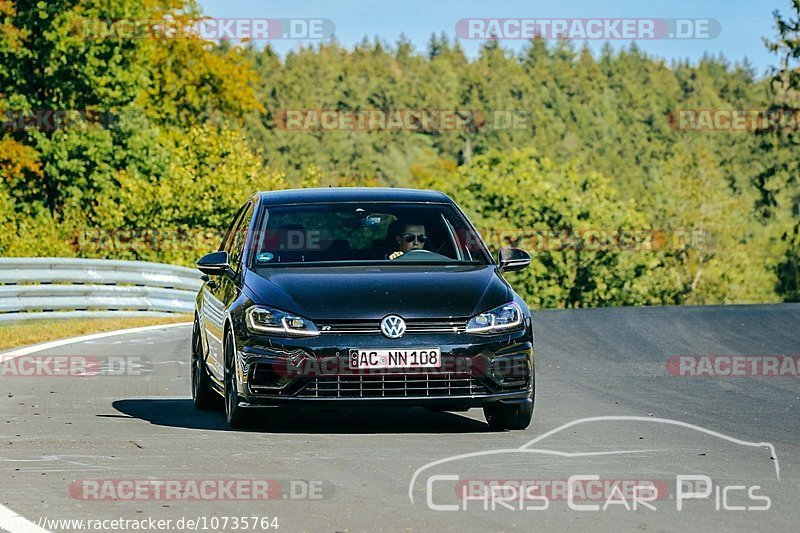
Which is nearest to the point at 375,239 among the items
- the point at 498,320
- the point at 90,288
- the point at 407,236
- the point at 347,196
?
the point at 407,236

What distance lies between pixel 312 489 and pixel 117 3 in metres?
47.3

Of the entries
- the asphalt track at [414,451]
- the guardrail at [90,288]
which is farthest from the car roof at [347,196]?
the guardrail at [90,288]

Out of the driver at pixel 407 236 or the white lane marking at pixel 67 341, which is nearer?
the driver at pixel 407 236

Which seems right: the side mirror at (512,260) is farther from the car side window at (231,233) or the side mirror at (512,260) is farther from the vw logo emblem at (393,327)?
the car side window at (231,233)

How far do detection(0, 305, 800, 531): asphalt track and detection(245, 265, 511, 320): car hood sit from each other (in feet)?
2.58

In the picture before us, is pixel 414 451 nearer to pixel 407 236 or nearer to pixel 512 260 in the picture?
pixel 512 260

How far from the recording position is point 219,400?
37.5ft

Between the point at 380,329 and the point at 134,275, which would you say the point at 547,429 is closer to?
the point at 380,329

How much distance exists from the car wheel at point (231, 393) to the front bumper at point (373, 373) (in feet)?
0.79

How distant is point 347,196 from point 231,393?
1824 millimetres

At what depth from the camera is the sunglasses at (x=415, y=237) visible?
10688mm

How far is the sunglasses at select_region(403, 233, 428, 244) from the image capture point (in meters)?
10.7

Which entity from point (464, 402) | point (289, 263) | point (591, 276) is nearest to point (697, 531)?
point (464, 402)

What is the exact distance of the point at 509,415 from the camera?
9.77 meters
